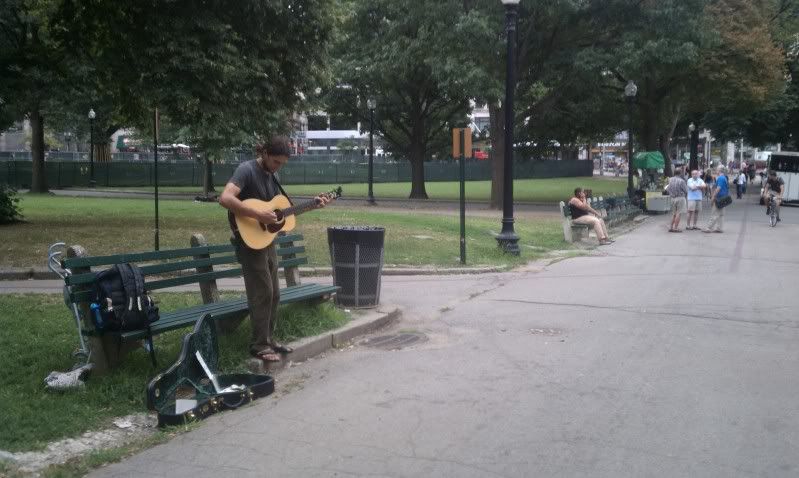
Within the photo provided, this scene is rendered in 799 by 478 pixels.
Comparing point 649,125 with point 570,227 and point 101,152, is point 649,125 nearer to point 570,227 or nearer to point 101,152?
point 570,227

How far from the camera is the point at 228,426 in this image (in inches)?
225

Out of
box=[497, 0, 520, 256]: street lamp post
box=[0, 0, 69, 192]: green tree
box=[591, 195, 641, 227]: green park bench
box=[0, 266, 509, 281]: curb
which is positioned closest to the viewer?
box=[0, 266, 509, 281]: curb

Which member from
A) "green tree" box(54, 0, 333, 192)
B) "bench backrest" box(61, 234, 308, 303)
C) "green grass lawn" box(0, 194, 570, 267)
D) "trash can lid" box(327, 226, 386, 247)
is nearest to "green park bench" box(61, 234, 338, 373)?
"bench backrest" box(61, 234, 308, 303)

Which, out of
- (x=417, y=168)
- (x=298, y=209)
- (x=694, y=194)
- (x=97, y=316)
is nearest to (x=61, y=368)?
(x=97, y=316)

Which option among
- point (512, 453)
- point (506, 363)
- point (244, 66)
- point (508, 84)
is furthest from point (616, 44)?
point (512, 453)

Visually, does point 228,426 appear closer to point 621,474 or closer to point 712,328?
point 621,474

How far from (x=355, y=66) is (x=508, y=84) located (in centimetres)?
1766

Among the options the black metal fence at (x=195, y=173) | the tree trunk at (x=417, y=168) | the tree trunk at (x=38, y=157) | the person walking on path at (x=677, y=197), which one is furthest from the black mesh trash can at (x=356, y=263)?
the black metal fence at (x=195, y=173)

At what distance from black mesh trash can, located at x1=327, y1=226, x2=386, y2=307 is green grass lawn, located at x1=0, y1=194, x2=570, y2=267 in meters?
4.26

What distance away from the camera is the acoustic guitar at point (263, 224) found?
6742mm

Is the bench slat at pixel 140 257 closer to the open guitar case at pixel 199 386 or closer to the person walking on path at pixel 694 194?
the open guitar case at pixel 199 386

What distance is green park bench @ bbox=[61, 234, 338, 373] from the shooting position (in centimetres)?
616

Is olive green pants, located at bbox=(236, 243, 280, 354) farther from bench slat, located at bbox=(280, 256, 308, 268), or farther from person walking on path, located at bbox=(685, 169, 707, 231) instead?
person walking on path, located at bbox=(685, 169, 707, 231)

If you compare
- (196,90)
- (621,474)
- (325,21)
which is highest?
(325,21)
